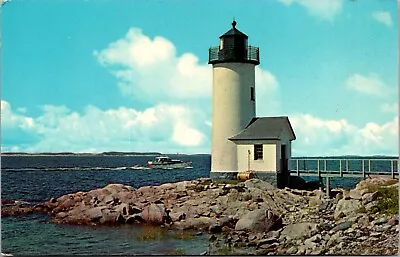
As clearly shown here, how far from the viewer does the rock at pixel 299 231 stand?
305 inches

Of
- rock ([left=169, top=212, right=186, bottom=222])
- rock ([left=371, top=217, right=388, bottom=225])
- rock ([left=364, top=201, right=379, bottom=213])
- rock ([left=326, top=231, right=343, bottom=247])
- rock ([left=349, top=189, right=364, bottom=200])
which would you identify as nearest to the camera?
rock ([left=326, top=231, right=343, bottom=247])

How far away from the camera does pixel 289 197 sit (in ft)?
31.0

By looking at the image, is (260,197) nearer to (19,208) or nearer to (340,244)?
(340,244)

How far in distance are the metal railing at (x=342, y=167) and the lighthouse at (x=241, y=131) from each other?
15.1 inches

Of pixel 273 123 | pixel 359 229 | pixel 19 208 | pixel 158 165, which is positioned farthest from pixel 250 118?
pixel 158 165

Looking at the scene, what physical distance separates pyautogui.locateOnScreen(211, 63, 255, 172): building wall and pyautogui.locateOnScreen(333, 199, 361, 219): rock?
1.93m

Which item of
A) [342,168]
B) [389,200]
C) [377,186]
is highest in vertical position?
[342,168]

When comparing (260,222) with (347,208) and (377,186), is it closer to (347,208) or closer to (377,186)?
(347,208)

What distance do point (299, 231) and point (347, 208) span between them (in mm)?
1055

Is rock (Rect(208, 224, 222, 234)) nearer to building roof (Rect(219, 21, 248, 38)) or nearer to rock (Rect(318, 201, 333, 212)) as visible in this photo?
rock (Rect(318, 201, 333, 212))

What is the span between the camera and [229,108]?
10.2 metres

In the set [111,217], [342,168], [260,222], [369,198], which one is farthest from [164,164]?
[260,222]

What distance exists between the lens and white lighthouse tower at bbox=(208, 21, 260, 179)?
32.5ft

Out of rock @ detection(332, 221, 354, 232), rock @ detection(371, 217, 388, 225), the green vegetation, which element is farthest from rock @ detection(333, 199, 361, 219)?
rock @ detection(371, 217, 388, 225)
